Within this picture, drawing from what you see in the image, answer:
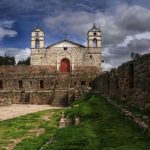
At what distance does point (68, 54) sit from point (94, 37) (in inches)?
249

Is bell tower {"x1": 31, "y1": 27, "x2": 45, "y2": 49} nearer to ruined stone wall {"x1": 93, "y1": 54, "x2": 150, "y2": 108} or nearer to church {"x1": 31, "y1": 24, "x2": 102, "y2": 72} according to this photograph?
church {"x1": 31, "y1": 24, "x2": 102, "y2": 72}

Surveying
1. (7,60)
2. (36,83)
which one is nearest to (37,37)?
(36,83)

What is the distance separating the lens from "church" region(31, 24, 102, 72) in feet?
233

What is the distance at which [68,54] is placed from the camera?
234ft

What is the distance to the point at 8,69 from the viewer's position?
5794 centimetres

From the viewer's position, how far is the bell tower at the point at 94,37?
7294 centimetres

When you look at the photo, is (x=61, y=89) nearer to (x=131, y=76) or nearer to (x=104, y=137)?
(x=131, y=76)

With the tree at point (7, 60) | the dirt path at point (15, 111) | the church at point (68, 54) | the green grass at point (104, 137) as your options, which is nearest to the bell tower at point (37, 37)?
the church at point (68, 54)

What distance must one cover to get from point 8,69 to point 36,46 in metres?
16.7

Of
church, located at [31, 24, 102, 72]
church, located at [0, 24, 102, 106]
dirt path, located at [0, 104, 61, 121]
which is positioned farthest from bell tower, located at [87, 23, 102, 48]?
dirt path, located at [0, 104, 61, 121]

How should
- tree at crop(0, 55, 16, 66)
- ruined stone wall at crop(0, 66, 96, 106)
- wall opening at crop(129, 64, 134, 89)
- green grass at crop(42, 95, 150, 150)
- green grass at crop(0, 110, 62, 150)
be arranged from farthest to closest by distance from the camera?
tree at crop(0, 55, 16, 66) → ruined stone wall at crop(0, 66, 96, 106) → wall opening at crop(129, 64, 134, 89) → green grass at crop(0, 110, 62, 150) → green grass at crop(42, 95, 150, 150)

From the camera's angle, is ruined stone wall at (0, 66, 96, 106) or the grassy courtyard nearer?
the grassy courtyard

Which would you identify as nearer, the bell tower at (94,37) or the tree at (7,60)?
the bell tower at (94,37)

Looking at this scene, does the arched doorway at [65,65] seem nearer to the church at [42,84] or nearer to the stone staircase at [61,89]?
the church at [42,84]
